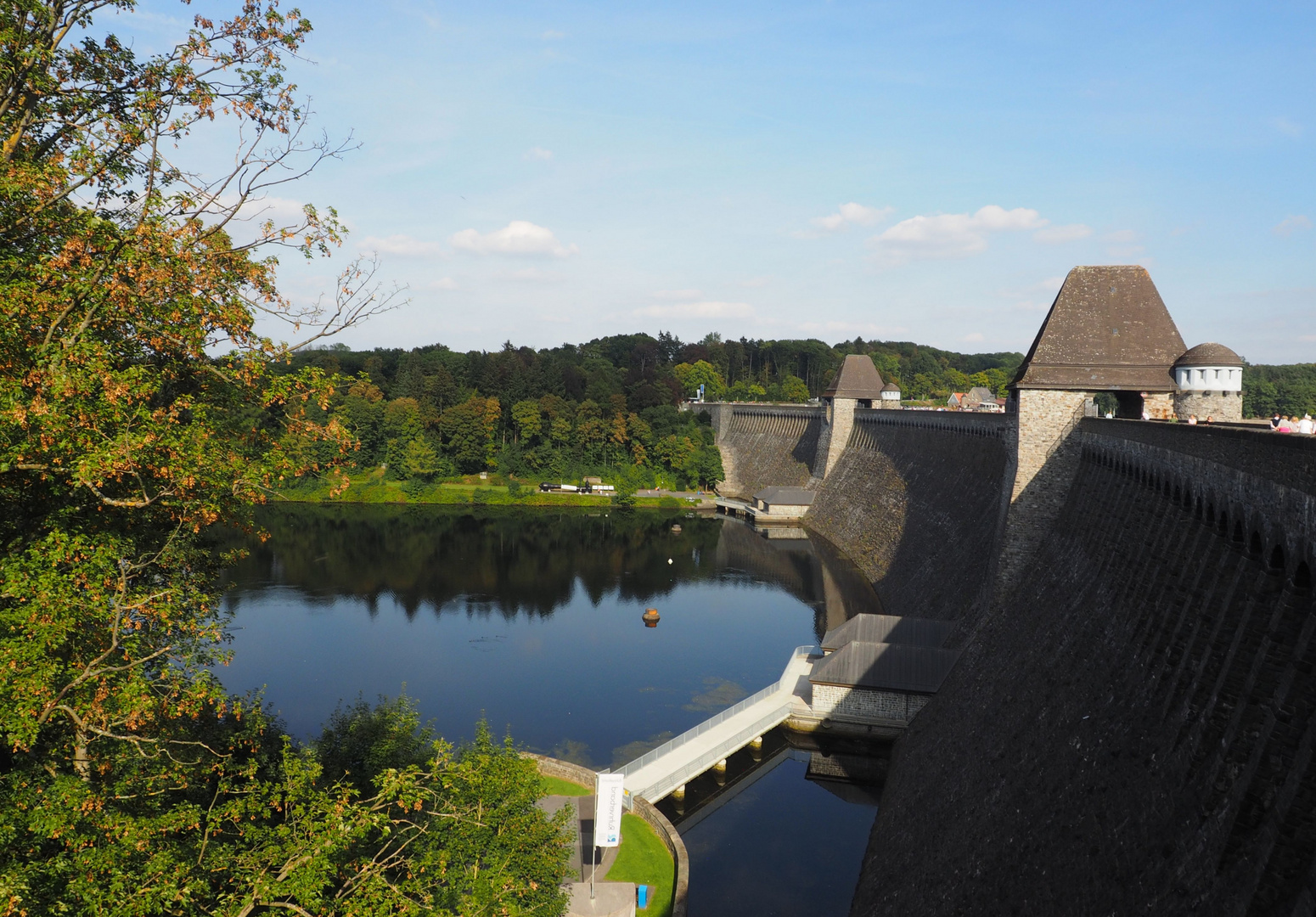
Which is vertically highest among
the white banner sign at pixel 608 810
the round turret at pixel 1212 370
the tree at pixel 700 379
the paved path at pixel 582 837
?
the tree at pixel 700 379

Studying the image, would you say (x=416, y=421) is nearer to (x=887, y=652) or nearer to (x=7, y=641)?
(x=887, y=652)

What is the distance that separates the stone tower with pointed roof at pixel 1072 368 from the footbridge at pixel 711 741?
30.6 feet

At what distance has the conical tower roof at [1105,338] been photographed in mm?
26422

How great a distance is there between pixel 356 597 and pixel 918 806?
124 feet

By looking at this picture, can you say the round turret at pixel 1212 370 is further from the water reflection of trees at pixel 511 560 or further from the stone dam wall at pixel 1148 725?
the water reflection of trees at pixel 511 560

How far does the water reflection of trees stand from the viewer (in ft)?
167

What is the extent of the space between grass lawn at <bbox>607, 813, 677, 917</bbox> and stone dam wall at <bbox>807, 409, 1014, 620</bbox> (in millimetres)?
14546

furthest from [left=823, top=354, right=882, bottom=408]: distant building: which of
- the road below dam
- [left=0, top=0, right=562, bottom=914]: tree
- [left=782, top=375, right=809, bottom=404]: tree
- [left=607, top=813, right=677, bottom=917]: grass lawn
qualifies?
[left=0, top=0, right=562, bottom=914]: tree

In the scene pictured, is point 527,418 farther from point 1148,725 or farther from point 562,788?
point 1148,725

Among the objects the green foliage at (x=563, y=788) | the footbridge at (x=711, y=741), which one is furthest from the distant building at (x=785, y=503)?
the green foliage at (x=563, y=788)

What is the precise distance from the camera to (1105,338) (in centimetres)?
2714

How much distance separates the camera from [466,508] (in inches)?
3346

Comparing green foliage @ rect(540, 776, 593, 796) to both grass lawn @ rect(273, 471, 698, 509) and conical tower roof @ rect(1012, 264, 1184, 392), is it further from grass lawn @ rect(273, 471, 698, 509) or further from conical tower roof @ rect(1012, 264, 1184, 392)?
grass lawn @ rect(273, 471, 698, 509)

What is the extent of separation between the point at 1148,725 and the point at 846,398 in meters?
64.4
